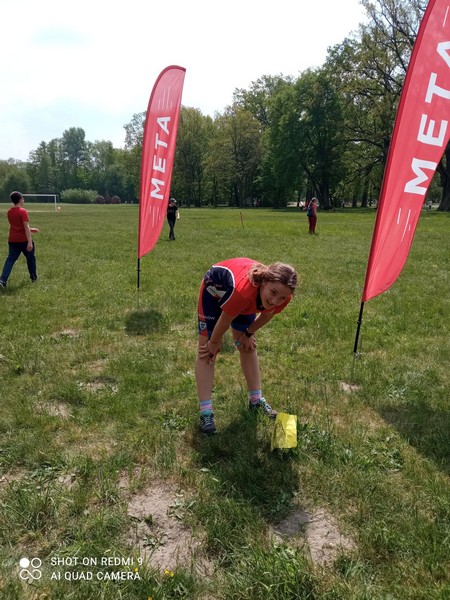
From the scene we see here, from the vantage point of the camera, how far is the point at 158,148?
736 centimetres

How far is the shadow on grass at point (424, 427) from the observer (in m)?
3.35

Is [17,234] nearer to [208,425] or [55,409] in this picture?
[55,409]

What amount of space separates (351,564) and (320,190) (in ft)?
191

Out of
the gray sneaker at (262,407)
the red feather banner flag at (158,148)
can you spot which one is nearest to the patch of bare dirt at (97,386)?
the gray sneaker at (262,407)

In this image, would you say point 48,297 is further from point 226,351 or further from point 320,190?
point 320,190

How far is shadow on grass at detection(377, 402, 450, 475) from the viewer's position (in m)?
3.35

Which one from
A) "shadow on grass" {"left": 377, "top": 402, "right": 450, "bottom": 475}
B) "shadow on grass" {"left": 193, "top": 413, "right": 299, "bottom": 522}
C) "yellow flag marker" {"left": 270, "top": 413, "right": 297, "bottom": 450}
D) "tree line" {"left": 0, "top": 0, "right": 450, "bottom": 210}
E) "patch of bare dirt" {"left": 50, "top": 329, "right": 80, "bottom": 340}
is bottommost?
"patch of bare dirt" {"left": 50, "top": 329, "right": 80, "bottom": 340}

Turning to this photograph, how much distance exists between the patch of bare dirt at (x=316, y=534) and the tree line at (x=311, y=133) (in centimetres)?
4239

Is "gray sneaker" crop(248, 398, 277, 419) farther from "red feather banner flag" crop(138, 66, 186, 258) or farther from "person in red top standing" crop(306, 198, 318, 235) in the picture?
"person in red top standing" crop(306, 198, 318, 235)

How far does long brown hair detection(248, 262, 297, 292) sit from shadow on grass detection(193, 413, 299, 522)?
1.34 metres

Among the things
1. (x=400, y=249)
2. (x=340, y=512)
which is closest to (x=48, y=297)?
(x=400, y=249)

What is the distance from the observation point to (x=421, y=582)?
2232 mm

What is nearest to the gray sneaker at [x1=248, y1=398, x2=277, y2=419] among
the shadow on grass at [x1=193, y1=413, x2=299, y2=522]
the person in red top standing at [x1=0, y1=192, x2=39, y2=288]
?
the shadow on grass at [x1=193, y1=413, x2=299, y2=522]

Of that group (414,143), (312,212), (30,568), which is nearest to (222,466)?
(30,568)
